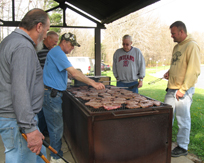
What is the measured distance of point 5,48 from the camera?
157cm

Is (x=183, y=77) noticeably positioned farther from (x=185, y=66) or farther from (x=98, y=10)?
(x=98, y=10)

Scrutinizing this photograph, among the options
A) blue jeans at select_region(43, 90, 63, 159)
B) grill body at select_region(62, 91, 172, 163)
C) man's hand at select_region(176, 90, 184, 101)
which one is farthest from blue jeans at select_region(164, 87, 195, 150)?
blue jeans at select_region(43, 90, 63, 159)

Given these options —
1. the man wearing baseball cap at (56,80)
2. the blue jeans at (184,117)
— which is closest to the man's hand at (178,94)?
the blue jeans at (184,117)

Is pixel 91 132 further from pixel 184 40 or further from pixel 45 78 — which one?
pixel 184 40

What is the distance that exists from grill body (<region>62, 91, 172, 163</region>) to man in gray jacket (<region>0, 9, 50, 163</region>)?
2.28ft

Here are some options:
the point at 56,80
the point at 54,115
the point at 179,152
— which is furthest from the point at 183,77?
the point at 54,115

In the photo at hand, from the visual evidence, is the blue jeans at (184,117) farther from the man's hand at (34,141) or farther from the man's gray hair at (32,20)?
the man's gray hair at (32,20)

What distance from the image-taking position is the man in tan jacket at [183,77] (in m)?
3.15

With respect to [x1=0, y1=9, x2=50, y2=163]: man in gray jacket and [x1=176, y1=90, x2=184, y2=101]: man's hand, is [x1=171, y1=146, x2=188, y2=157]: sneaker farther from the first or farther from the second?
[x1=0, y1=9, x2=50, y2=163]: man in gray jacket

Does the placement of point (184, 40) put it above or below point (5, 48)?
above

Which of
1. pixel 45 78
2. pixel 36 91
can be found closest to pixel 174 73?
pixel 45 78

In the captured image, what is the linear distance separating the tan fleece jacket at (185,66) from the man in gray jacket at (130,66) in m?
A: 1.26

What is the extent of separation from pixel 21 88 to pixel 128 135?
1.45 meters

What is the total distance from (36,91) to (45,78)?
1238 mm
